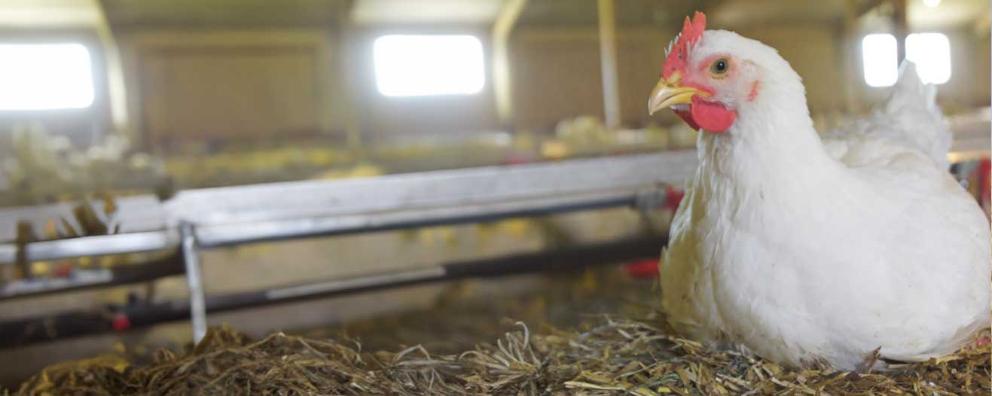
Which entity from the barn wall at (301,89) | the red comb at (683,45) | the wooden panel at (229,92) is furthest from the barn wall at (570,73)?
the wooden panel at (229,92)

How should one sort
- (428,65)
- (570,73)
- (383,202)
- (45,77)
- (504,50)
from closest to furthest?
(383,202) → (570,73) → (45,77) → (428,65) → (504,50)

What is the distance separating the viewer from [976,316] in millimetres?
858

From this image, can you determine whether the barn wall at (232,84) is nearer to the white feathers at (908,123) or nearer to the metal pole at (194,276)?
the metal pole at (194,276)

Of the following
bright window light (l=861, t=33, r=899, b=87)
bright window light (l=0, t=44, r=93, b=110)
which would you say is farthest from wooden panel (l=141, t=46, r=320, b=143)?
bright window light (l=861, t=33, r=899, b=87)

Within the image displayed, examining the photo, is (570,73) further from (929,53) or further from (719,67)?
(719,67)

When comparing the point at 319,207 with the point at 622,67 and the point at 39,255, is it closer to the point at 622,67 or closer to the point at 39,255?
the point at 39,255

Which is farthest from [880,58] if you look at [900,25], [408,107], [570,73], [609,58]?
[408,107]

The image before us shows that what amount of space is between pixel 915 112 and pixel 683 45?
2.05 feet

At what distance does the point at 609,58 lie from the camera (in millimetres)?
1911

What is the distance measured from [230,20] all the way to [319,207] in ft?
6.67

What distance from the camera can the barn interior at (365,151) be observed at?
1.25m

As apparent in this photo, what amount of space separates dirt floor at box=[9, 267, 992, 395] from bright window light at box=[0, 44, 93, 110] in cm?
196

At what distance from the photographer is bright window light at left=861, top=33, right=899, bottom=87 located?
46.0 inches

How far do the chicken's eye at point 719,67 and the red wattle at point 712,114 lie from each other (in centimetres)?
4
